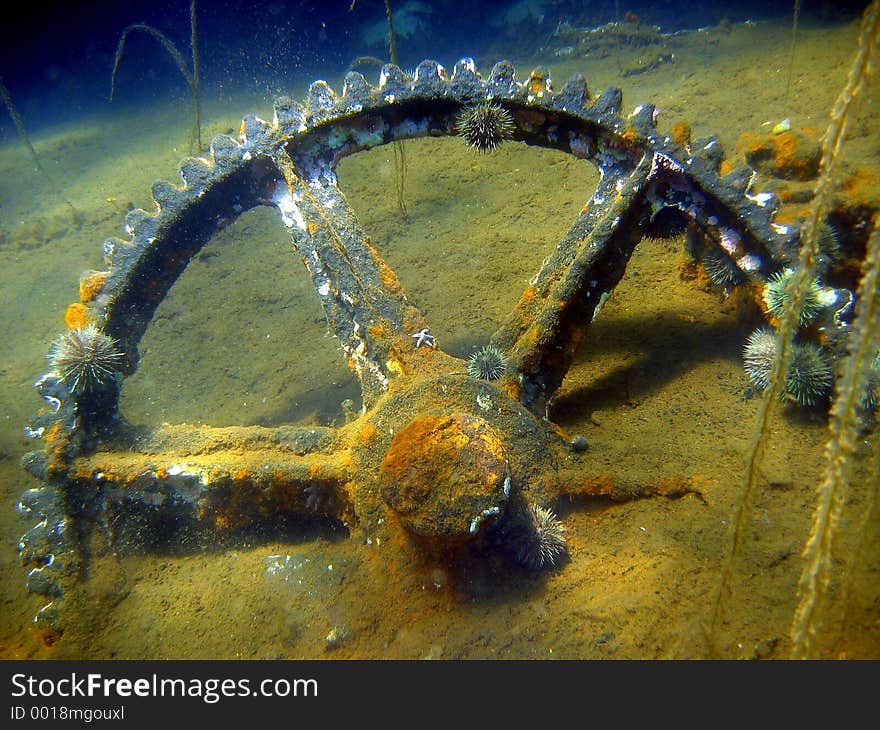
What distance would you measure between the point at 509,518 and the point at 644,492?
31.1 inches

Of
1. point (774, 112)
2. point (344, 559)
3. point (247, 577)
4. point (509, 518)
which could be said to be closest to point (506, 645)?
point (509, 518)

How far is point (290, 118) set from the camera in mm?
3447

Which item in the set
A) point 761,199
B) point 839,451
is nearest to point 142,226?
point 761,199

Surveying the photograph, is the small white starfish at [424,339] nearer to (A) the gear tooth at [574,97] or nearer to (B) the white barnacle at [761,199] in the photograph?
(A) the gear tooth at [574,97]

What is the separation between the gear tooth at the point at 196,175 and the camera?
3477 mm

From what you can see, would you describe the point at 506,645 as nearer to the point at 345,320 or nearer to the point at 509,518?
the point at 509,518

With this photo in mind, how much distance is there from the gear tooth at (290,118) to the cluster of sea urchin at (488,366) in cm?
201

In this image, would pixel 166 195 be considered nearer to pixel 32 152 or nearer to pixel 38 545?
pixel 38 545

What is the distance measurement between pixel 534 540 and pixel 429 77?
2.89 metres

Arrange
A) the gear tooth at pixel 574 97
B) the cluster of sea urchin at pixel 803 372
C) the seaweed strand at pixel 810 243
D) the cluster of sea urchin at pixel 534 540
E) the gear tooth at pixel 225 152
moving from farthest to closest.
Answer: the gear tooth at pixel 225 152, the gear tooth at pixel 574 97, the cluster of sea urchin at pixel 803 372, the cluster of sea urchin at pixel 534 540, the seaweed strand at pixel 810 243

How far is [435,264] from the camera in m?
5.32

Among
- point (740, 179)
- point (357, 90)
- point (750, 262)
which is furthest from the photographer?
point (357, 90)

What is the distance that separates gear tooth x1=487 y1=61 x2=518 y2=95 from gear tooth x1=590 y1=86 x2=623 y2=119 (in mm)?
517

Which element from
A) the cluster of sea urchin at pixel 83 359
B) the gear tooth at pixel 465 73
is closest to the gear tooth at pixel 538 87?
the gear tooth at pixel 465 73
